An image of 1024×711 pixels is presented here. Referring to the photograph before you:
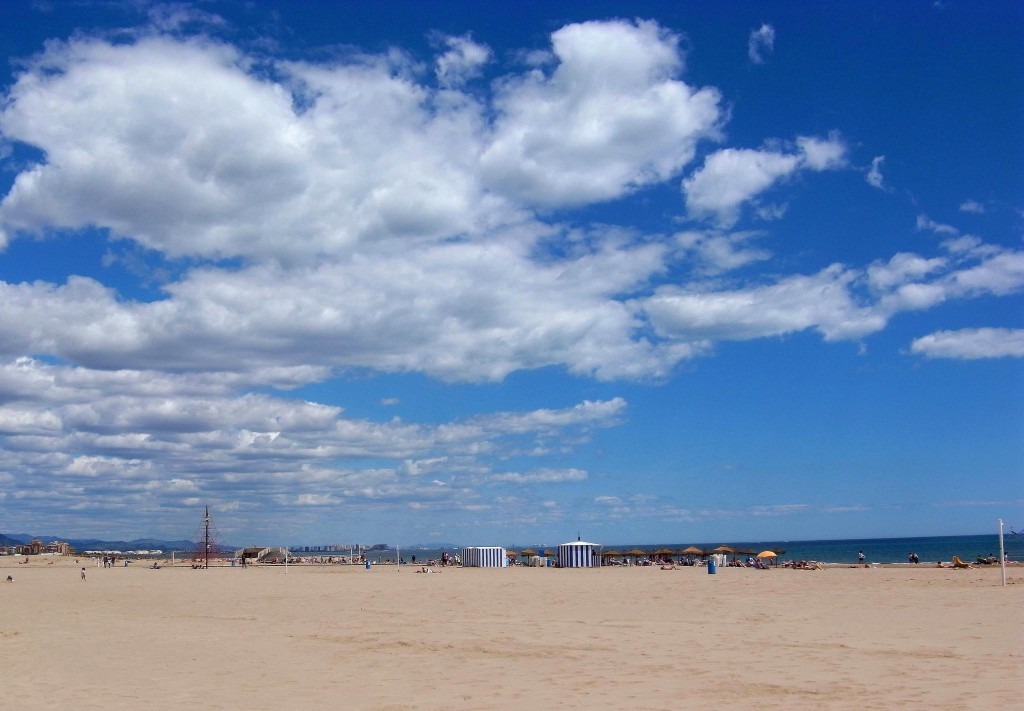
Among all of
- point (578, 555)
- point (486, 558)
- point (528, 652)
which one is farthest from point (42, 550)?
point (528, 652)

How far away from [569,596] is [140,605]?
10.5m

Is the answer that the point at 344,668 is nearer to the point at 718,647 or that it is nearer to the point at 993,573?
the point at 718,647

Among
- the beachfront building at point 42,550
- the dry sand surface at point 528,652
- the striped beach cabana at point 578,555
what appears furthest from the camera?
the beachfront building at point 42,550

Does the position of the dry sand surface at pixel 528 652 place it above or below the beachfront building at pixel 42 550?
above

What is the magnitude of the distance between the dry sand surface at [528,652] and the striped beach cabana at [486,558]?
2314 cm

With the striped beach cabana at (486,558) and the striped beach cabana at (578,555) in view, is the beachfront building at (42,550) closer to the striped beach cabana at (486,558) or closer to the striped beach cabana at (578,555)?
the striped beach cabana at (486,558)

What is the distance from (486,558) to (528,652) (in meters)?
34.3

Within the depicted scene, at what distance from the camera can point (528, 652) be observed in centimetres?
1147

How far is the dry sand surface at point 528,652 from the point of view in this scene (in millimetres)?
8492

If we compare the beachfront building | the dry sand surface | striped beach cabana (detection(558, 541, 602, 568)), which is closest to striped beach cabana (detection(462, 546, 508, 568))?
striped beach cabana (detection(558, 541, 602, 568))

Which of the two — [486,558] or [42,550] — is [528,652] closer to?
[486,558]

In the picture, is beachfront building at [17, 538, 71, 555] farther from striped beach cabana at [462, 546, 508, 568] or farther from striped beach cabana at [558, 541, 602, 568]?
striped beach cabana at [558, 541, 602, 568]

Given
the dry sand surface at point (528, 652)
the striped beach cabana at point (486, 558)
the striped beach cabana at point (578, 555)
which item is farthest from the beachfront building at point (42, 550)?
the dry sand surface at point (528, 652)

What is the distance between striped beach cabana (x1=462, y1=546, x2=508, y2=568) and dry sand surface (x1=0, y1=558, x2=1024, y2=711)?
75.9ft
